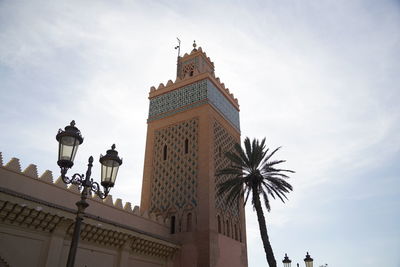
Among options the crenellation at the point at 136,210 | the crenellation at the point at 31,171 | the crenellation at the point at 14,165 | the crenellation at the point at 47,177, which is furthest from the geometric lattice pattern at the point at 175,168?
the crenellation at the point at 14,165

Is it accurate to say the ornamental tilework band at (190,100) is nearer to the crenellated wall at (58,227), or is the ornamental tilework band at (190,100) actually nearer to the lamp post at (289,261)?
the crenellated wall at (58,227)

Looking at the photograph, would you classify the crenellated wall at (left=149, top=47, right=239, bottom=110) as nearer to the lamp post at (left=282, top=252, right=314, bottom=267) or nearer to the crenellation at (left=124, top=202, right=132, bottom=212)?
the crenellation at (left=124, top=202, right=132, bottom=212)

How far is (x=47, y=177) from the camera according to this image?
36.0ft

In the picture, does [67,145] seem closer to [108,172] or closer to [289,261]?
[108,172]

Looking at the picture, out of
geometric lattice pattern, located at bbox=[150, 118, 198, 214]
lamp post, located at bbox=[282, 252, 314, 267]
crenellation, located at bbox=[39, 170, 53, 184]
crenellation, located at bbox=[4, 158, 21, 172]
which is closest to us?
crenellation, located at bbox=[4, 158, 21, 172]

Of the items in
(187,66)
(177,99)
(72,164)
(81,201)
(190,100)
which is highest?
(187,66)

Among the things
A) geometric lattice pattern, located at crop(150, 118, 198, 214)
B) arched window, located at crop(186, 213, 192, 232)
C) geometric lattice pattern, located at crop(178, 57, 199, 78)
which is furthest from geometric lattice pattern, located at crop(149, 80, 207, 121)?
arched window, located at crop(186, 213, 192, 232)

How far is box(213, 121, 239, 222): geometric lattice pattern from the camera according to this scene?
52.5 feet

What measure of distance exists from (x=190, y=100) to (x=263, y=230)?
7.58 m

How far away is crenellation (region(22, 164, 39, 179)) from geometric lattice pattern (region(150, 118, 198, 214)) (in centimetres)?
657

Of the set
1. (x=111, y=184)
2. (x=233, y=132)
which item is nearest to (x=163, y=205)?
(x=233, y=132)

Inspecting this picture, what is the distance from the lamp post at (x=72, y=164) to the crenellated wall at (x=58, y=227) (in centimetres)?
439

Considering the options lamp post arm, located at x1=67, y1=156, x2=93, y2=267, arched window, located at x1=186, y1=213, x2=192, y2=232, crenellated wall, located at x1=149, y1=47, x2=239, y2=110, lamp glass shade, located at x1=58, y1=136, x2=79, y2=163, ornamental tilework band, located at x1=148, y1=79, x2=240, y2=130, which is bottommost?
lamp post arm, located at x1=67, y1=156, x2=93, y2=267

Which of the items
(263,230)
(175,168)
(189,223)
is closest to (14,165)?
(189,223)
